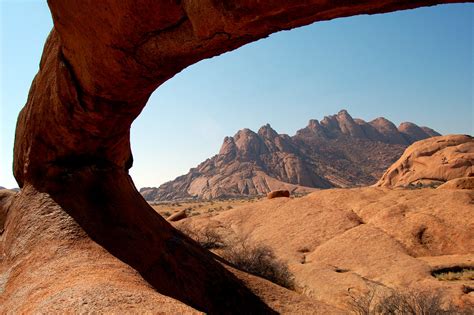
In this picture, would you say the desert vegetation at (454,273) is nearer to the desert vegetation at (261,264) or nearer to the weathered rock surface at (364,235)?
the weathered rock surface at (364,235)

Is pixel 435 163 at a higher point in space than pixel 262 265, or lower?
higher

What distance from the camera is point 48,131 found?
20.2 ft

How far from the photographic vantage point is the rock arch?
3.29 meters

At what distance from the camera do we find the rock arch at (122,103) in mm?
3291

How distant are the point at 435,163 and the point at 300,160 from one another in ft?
159

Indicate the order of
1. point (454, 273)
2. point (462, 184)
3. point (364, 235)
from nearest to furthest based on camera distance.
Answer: point (454, 273) → point (364, 235) → point (462, 184)

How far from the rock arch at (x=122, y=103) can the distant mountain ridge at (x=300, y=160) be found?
6324 cm

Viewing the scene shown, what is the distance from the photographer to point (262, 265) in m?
9.70

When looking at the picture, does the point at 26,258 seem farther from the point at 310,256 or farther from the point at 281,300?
the point at 310,256

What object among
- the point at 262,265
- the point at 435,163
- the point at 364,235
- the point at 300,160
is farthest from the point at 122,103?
the point at 300,160

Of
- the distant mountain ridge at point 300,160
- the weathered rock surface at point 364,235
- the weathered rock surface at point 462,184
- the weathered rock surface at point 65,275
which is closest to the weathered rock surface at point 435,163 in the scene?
the weathered rock surface at point 462,184

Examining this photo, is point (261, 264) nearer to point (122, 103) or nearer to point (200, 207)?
point (122, 103)

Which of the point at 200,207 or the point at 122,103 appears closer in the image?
the point at 122,103

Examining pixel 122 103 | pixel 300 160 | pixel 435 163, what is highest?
pixel 300 160
